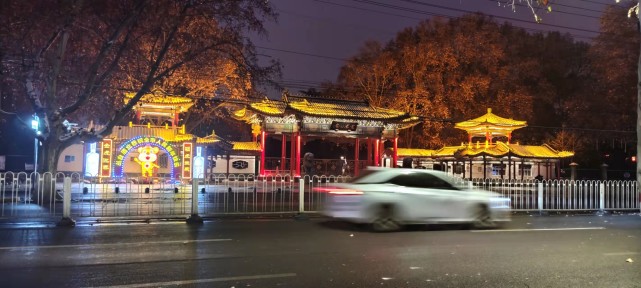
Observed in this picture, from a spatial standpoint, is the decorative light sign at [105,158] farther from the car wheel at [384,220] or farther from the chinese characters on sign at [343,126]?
the car wheel at [384,220]

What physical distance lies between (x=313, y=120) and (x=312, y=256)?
27584mm

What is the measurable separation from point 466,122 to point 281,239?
30485 mm

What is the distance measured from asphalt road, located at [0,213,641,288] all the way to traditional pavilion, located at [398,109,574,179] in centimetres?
2585

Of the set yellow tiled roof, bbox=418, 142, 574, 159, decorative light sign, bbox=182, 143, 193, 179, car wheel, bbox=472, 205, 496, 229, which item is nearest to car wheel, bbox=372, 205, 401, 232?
car wheel, bbox=472, 205, 496, 229

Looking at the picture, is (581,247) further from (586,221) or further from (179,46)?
(179,46)

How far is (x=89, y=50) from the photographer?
21953 millimetres

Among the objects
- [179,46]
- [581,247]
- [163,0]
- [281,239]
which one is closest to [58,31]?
[163,0]

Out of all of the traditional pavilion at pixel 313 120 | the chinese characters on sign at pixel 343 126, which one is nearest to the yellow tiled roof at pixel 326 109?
the traditional pavilion at pixel 313 120

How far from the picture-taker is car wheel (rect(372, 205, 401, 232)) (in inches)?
466

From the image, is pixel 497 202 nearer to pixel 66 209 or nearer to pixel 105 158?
pixel 66 209

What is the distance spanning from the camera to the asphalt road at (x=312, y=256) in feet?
22.9

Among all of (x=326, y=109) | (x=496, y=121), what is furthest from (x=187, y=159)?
(x=496, y=121)

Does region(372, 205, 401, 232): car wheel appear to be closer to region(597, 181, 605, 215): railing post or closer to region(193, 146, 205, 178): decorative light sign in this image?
region(597, 181, 605, 215): railing post

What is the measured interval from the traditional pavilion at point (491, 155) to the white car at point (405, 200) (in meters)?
25.6
